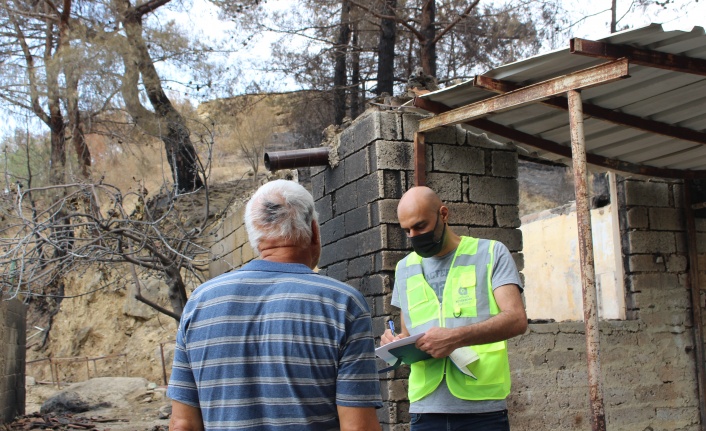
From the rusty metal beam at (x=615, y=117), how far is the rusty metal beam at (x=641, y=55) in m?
0.67

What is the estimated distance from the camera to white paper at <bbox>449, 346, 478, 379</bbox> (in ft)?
10.2

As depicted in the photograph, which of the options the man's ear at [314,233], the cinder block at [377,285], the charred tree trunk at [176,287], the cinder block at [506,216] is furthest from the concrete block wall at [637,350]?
the charred tree trunk at [176,287]

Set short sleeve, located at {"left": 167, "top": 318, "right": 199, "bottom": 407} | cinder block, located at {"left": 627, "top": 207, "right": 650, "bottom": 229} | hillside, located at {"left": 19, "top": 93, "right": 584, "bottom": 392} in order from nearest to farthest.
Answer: short sleeve, located at {"left": 167, "top": 318, "right": 199, "bottom": 407} < cinder block, located at {"left": 627, "top": 207, "right": 650, "bottom": 229} < hillside, located at {"left": 19, "top": 93, "right": 584, "bottom": 392}

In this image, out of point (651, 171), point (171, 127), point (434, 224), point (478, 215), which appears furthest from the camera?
point (171, 127)

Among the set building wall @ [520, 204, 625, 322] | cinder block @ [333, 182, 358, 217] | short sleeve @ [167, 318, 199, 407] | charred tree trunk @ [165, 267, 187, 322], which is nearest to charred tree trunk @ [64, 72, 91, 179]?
charred tree trunk @ [165, 267, 187, 322]

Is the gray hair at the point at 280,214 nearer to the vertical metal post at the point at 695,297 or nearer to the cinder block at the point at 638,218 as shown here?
the cinder block at the point at 638,218

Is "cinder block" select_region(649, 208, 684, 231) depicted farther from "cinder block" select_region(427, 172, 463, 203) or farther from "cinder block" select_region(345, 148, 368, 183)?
"cinder block" select_region(345, 148, 368, 183)

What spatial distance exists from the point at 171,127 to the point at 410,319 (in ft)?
35.3

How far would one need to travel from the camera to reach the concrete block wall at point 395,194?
5.20 m

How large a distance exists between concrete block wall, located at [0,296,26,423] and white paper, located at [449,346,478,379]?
8178 millimetres

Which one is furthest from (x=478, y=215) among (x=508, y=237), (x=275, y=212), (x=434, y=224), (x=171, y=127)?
(x=171, y=127)

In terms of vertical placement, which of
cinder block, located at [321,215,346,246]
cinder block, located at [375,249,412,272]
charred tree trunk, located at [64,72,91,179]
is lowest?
cinder block, located at [375,249,412,272]

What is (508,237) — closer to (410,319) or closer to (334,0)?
(410,319)

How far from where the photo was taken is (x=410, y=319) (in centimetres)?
348
